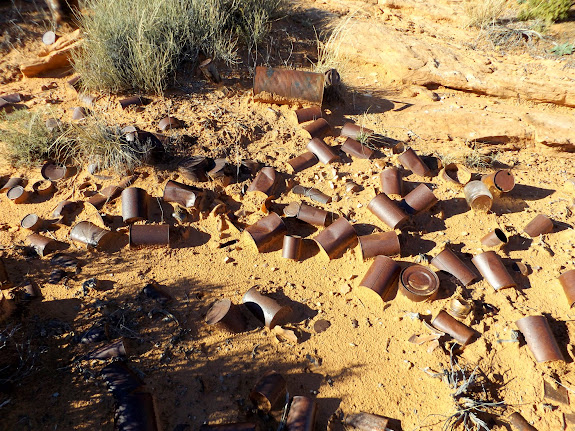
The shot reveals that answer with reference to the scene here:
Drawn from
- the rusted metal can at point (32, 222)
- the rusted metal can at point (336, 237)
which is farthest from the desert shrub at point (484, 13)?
the rusted metal can at point (32, 222)

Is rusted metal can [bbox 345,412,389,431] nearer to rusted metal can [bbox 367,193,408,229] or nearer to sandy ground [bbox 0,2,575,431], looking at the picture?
sandy ground [bbox 0,2,575,431]

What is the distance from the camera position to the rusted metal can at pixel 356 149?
455cm

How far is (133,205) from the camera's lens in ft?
12.5

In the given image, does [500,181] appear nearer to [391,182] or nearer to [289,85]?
[391,182]

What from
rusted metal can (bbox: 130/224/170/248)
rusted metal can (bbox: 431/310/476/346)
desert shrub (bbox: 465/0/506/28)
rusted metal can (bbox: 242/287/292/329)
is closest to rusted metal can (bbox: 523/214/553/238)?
rusted metal can (bbox: 431/310/476/346)

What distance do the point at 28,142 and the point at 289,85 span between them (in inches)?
118

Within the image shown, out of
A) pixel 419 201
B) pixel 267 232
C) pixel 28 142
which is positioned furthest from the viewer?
pixel 28 142

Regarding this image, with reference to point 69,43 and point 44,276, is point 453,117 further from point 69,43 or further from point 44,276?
point 69,43

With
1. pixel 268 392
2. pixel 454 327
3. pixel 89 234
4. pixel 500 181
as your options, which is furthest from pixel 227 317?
pixel 500 181

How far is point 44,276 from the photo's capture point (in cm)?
341

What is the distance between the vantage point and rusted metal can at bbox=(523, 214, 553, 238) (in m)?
3.89

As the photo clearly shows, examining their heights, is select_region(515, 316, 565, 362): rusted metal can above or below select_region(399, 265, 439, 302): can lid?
below

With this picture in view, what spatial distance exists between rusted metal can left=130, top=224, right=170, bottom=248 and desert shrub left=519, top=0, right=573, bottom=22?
300 inches

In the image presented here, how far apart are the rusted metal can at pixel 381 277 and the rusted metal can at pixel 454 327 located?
0.43 metres
